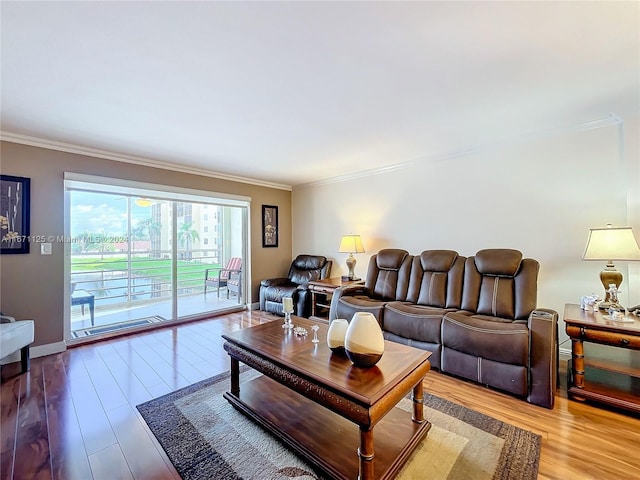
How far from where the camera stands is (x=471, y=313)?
2871 mm

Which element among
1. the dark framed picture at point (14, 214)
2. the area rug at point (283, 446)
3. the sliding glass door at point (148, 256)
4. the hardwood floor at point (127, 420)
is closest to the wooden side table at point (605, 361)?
the hardwood floor at point (127, 420)

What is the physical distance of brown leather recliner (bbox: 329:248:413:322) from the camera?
3375mm

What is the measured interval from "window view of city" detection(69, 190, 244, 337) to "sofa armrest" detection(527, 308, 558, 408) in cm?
434

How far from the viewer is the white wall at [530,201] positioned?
8.91ft

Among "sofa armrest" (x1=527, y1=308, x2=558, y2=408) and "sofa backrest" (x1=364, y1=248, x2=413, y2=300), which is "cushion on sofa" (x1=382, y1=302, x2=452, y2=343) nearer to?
"sofa backrest" (x1=364, y1=248, x2=413, y2=300)

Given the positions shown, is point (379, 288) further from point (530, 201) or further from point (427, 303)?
point (530, 201)

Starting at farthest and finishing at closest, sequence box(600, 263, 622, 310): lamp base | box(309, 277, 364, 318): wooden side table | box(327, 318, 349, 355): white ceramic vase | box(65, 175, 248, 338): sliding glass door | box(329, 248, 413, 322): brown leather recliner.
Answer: box(309, 277, 364, 318): wooden side table
box(65, 175, 248, 338): sliding glass door
box(329, 248, 413, 322): brown leather recliner
box(600, 263, 622, 310): lamp base
box(327, 318, 349, 355): white ceramic vase

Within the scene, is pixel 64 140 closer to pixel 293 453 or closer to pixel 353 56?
pixel 353 56

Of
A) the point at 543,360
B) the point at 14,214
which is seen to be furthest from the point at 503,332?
the point at 14,214

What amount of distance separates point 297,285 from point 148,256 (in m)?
2.37

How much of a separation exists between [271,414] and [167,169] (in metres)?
3.71

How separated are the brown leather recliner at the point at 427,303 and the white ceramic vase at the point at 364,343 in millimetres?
1324

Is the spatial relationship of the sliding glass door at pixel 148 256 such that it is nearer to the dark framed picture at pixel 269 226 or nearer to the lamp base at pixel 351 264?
the dark framed picture at pixel 269 226

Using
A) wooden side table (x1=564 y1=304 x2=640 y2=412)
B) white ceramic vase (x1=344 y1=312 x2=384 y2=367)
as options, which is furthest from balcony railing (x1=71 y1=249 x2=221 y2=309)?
wooden side table (x1=564 y1=304 x2=640 y2=412)
